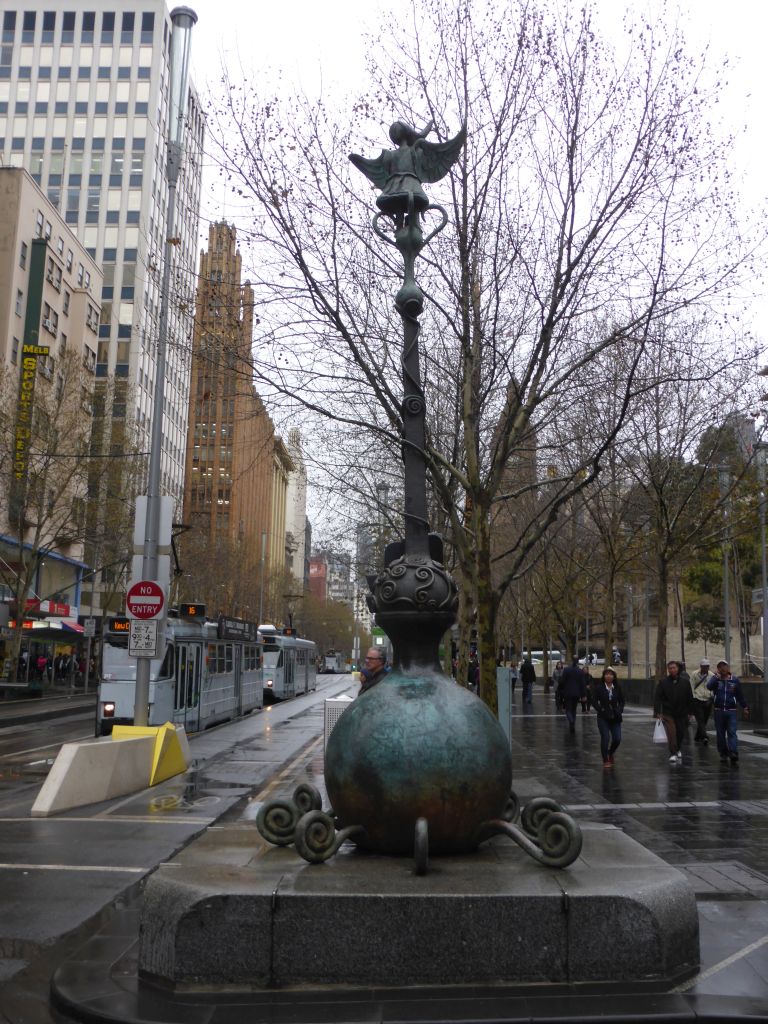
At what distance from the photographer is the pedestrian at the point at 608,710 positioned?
16.6 metres

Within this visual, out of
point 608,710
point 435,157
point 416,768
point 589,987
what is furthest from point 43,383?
point 589,987

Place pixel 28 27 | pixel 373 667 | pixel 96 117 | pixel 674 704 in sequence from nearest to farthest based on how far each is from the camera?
pixel 373 667, pixel 674 704, pixel 96 117, pixel 28 27

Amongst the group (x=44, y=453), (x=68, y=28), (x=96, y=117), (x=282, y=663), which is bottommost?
(x=282, y=663)

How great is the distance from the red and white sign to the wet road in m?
2.65

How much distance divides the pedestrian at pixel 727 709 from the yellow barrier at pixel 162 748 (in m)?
9.39

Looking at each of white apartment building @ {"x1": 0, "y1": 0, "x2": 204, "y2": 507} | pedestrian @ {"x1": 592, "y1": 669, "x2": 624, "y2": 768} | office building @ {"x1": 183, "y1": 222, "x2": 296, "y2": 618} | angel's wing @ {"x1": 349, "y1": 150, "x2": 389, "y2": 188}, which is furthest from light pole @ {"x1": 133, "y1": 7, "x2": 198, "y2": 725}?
white apartment building @ {"x1": 0, "y1": 0, "x2": 204, "y2": 507}

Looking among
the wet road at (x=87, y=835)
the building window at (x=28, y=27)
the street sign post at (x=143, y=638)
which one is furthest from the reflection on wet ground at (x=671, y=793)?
the building window at (x=28, y=27)

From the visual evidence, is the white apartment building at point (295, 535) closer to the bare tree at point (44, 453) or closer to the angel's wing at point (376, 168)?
the bare tree at point (44, 453)

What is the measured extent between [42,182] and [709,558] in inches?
2514

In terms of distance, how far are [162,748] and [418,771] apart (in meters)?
9.79

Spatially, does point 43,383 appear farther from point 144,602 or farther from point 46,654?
A: point 144,602

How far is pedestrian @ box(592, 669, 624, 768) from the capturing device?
653 inches

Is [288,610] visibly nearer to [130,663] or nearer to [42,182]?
[42,182]

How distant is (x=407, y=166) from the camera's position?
7.66 m
